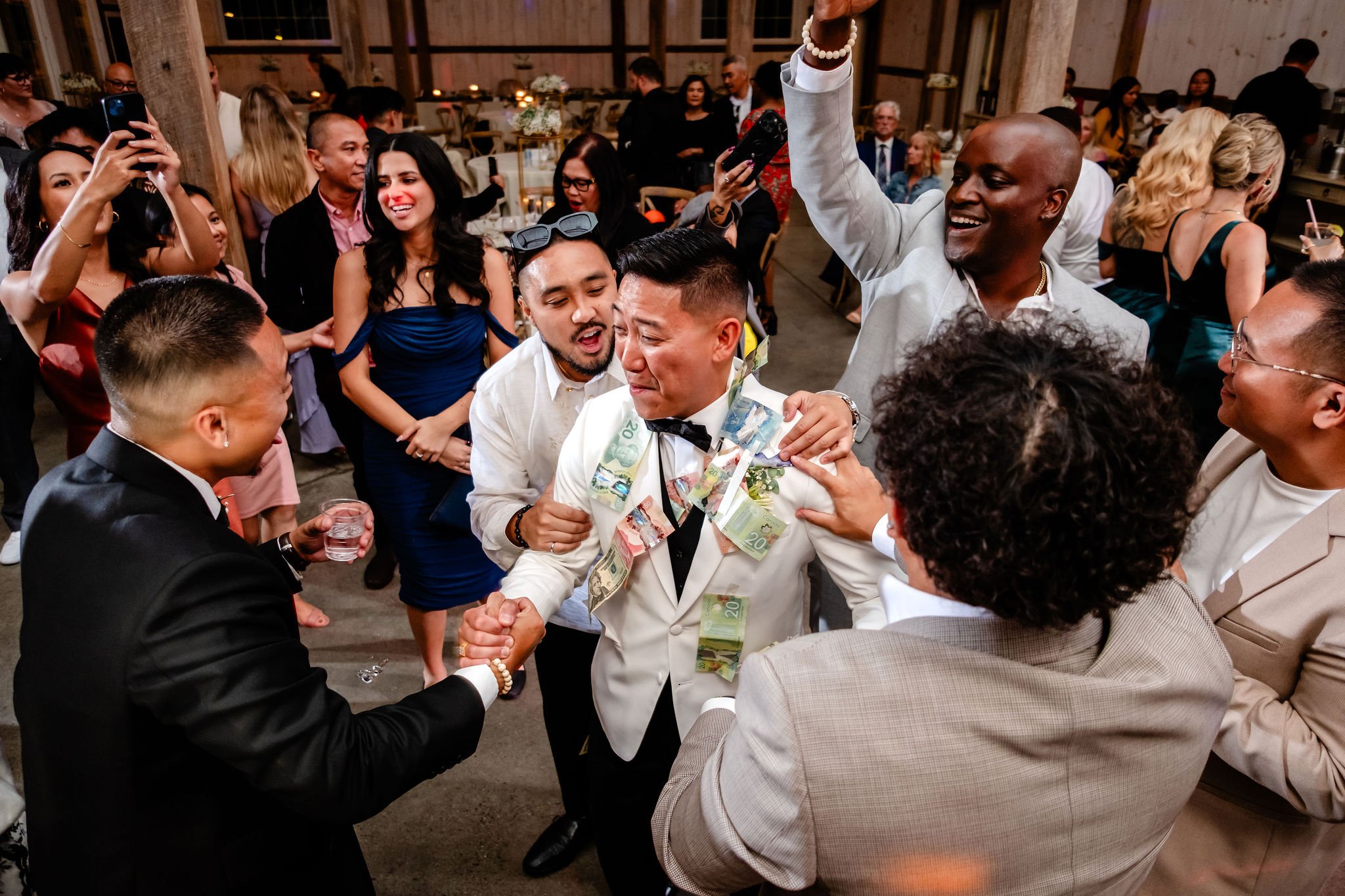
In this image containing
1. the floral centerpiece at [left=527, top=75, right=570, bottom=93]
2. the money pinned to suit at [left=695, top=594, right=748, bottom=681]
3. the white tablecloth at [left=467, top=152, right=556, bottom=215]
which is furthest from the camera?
the floral centerpiece at [left=527, top=75, right=570, bottom=93]

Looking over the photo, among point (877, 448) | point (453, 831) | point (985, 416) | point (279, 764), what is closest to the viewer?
point (985, 416)

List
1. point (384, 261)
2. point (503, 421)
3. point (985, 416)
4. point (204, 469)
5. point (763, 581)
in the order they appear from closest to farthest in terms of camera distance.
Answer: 1. point (985, 416)
2. point (204, 469)
3. point (763, 581)
4. point (503, 421)
5. point (384, 261)

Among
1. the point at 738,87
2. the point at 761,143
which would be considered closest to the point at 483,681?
the point at 761,143

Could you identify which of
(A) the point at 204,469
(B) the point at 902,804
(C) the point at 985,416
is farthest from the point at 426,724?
(C) the point at 985,416

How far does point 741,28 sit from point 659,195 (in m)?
4.38

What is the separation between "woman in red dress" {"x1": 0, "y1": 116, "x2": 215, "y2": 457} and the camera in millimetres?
2336

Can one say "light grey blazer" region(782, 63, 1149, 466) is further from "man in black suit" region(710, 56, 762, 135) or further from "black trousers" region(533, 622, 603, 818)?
"man in black suit" region(710, 56, 762, 135)

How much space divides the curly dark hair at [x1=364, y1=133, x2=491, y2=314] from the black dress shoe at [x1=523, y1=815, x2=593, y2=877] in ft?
5.08

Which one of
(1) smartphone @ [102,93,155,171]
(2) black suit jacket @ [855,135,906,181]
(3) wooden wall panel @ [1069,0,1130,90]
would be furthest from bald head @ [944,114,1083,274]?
(3) wooden wall panel @ [1069,0,1130,90]

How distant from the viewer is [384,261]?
2.57 m

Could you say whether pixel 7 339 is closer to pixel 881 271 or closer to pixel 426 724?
pixel 426 724

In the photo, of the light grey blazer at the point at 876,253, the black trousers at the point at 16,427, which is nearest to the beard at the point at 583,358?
A: the light grey blazer at the point at 876,253

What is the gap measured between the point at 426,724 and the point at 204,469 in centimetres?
53

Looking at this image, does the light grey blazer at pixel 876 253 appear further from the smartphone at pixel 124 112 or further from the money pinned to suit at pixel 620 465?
the smartphone at pixel 124 112
